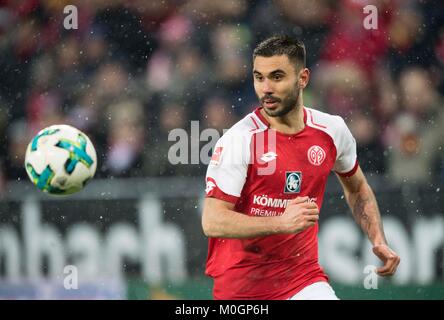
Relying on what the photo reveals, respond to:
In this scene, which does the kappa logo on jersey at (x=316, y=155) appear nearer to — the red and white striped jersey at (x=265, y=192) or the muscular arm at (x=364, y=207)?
the red and white striped jersey at (x=265, y=192)

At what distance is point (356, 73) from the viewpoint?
27.7ft

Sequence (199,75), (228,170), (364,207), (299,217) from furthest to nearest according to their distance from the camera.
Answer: (199,75) → (364,207) → (228,170) → (299,217)

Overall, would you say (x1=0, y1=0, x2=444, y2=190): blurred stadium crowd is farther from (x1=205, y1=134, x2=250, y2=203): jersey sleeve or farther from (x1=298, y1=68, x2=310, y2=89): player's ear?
(x1=205, y1=134, x2=250, y2=203): jersey sleeve

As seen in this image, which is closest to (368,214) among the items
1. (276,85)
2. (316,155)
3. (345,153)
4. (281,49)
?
(345,153)

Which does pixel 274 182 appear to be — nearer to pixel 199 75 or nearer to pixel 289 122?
pixel 289 122

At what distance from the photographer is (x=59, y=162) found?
18.7ft

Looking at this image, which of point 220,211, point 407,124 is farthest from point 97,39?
point 220,211

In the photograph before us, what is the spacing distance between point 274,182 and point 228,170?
0.90 ft

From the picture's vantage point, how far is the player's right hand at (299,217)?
488 centimetres

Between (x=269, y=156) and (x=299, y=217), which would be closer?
(x=299, y=217)

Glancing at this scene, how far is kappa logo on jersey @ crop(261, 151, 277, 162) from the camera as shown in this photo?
5.25 metres

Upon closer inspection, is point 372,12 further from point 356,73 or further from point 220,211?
point 220,211

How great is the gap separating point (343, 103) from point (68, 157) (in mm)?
3308

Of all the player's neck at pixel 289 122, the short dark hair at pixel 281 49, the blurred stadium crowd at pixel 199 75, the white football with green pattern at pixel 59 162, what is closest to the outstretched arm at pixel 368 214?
the player's neck at pixel 289 122
